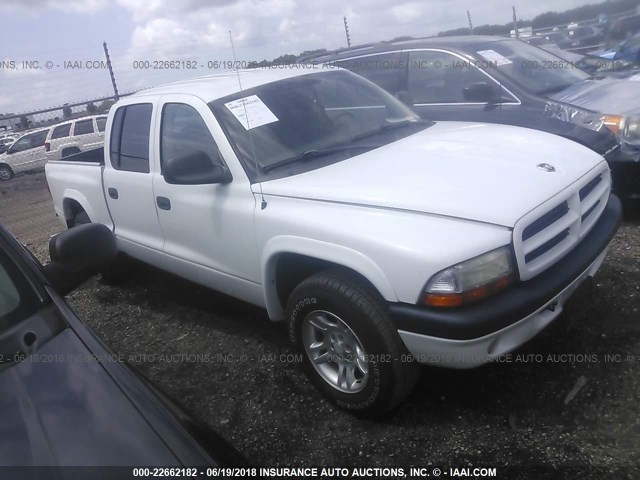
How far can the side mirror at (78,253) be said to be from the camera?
2.18 m

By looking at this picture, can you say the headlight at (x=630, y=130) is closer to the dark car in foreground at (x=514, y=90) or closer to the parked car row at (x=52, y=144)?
the dark car in foreground at (x=514, y=90)

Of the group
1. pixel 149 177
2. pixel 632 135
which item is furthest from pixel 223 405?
pixel 632 135

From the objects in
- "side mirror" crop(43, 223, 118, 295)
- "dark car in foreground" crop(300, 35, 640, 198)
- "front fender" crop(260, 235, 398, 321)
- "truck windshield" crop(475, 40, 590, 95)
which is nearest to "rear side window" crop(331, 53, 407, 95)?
"dark car in foreground" crop(300, 35, 640, 198)

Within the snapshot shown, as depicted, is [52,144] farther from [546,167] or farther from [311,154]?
[546,167]

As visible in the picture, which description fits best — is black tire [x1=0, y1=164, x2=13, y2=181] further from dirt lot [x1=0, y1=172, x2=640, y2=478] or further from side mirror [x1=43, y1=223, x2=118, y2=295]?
side mirror [x1=43, y1=223, x2=118, y2=295]

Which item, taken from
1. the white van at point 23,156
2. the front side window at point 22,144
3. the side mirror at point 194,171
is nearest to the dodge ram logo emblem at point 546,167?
the side mirror at point 194,171

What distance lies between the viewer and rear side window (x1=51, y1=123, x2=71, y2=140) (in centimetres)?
1712

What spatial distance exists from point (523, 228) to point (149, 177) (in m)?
2.57

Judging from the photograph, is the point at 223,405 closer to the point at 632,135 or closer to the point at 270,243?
the point at 270,243

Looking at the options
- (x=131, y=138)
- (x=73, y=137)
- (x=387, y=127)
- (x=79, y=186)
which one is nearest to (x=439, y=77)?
(x=387, y=127)

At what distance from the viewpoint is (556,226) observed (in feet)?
8.16

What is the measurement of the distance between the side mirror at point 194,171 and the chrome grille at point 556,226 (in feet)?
5.43

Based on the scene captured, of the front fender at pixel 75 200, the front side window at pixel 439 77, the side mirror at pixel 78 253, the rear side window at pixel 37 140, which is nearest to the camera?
the side mirror at pixel 78 253

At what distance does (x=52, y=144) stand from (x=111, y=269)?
14126mm
